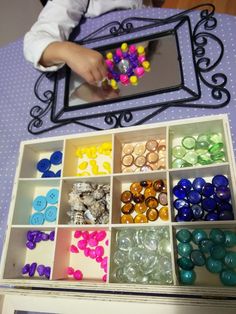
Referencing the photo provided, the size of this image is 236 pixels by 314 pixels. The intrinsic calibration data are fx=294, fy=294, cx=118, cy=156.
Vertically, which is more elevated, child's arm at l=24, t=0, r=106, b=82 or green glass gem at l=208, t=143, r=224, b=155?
child's arm at l=24, t=0, r=106, b=82

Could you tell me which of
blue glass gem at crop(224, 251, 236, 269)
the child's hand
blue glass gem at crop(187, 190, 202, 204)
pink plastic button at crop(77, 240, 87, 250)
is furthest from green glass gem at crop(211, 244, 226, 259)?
the child's hand

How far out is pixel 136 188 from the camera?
773 millimetres

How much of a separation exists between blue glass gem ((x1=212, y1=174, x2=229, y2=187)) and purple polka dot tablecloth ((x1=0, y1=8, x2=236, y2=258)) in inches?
3.6

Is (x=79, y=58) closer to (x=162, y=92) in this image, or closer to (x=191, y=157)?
(x=162, y=92)

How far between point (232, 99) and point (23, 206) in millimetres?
625

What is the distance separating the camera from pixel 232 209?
64cm

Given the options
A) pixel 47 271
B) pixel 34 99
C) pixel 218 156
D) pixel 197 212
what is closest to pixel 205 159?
pixel 218 156

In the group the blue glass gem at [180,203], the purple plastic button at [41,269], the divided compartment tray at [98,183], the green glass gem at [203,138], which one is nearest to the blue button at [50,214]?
the divided compartment tray at [98,183]

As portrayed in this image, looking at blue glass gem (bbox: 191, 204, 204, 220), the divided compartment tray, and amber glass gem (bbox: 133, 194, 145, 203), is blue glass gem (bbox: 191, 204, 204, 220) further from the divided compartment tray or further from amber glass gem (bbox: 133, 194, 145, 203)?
amber glass gem (bbox: 133, 194, 145, 203)

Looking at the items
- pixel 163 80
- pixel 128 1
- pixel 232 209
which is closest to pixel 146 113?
pixel 163 80

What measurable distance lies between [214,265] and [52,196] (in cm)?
46

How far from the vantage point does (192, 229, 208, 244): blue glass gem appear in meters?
0.65

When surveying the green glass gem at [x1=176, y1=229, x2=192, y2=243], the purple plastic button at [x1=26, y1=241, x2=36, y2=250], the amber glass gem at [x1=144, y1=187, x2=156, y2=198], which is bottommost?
the purple plastic button at [x1=26, y1=241, x2=36, y2=250]

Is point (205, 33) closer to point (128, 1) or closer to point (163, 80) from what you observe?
point (163, 80)
